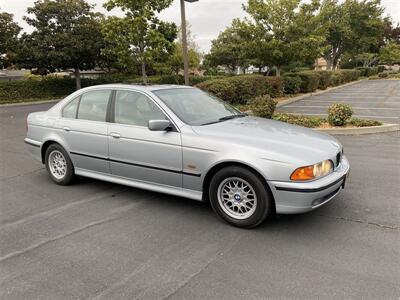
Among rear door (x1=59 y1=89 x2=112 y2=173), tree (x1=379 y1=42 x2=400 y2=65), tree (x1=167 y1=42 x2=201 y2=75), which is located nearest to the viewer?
rear door (x1=59 y1=89 x2=112 y2=173)

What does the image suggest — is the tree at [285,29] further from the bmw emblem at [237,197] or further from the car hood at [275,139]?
the bmw emblem at [237,197]

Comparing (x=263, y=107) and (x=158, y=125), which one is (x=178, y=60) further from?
(x=158, y=125)

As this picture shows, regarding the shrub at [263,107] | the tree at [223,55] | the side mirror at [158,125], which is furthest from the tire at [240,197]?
the tree at [223,55]

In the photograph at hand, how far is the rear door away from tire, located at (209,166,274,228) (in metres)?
1.65

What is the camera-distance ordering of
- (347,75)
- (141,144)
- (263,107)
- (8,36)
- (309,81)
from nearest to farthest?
(141,144) < (263,107) < (309,81) < (8,36) < (347,75)

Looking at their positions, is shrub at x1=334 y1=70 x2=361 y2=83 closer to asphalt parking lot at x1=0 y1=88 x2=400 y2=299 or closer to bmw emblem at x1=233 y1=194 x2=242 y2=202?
asphalt parking lot at x1=0 y1=88 x2=400 y2=299

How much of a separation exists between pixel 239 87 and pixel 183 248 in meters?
10.9

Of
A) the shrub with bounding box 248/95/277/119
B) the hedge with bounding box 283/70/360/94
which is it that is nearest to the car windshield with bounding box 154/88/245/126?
the shrub with bounding box 248/95/277/119

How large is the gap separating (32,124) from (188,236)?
338 centimetres

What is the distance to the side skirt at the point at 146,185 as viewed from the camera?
3.93m

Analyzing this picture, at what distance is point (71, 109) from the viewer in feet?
16.5

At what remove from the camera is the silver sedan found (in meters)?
3.43

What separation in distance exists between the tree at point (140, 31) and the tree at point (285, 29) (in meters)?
4.75

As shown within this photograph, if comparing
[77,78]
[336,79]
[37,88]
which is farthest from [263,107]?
[336,79]
